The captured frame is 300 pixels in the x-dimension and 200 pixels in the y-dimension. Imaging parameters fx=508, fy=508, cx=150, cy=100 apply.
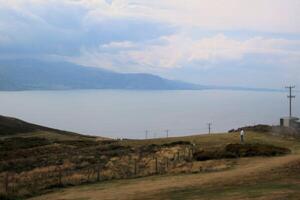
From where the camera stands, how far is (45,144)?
67.2 meters

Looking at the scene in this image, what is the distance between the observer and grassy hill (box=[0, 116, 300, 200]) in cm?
2322

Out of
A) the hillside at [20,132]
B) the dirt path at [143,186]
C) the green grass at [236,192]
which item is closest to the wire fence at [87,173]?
the dirt path at [143,186]

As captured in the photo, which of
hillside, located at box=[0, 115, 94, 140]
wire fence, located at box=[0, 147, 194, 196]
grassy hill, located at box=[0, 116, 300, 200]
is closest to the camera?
grassy hill, located at box=[0, 116, 300, 200]

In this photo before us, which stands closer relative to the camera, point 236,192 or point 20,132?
point 236,192

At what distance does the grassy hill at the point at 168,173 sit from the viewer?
2322 centimetres

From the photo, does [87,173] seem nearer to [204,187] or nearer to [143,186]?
[143,186]

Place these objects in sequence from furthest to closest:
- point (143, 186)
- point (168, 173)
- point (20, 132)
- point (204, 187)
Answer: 1. point (20, 132)
2. point (168, 173)
3. point (143, 186)
4. point (204, 187)

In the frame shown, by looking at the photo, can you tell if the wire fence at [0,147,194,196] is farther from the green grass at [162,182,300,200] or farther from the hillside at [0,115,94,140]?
the hillside at [0,115,94,140]

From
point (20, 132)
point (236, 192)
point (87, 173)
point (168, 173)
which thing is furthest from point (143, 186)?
point (20, 132)

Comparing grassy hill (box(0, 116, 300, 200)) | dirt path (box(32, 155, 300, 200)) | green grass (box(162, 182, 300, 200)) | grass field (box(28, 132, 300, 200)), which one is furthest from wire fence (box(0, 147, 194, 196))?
green grass (box(162, 182, 300, 200))

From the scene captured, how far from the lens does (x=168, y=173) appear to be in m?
33.4

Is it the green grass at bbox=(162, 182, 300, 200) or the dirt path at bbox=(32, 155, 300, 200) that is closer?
the green grass at bbox=(162, 182, 300, 200)

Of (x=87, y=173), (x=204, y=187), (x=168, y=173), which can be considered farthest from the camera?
(x=87, y=173)

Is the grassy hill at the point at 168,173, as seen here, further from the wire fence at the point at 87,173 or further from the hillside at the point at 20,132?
the hillside at the point at 20,132
